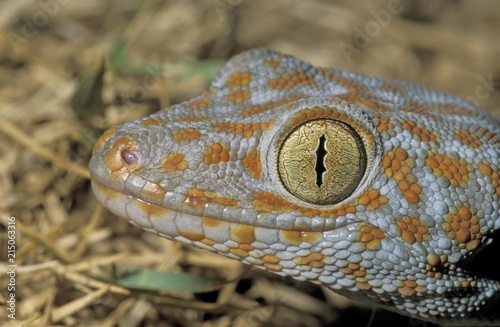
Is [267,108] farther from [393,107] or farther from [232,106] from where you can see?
[393,107]

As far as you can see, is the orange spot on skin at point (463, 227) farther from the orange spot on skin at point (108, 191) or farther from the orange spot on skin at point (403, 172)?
the orange spot on skin at point (108, 191)

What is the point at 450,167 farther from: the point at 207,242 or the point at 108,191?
the point at 108,191

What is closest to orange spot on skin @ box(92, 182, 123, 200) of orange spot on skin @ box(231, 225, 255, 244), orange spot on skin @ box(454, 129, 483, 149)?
orange spot on skin @ box(231, 225, 255, 244)

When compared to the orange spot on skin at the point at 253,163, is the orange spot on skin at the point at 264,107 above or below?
above

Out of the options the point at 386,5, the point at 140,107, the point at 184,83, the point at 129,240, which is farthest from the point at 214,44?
the point at 129,240

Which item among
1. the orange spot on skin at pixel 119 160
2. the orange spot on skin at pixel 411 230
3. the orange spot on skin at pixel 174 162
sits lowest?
the orange spot on skin at pixel 119 160

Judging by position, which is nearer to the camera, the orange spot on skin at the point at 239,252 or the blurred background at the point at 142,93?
the orange spot on skin at the point at 239,252

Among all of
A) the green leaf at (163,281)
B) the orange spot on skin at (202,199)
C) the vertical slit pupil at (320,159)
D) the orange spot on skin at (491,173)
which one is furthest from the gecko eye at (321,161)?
the green leaf at (163,281)

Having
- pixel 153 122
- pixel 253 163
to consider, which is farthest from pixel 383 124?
pixel 153 122
